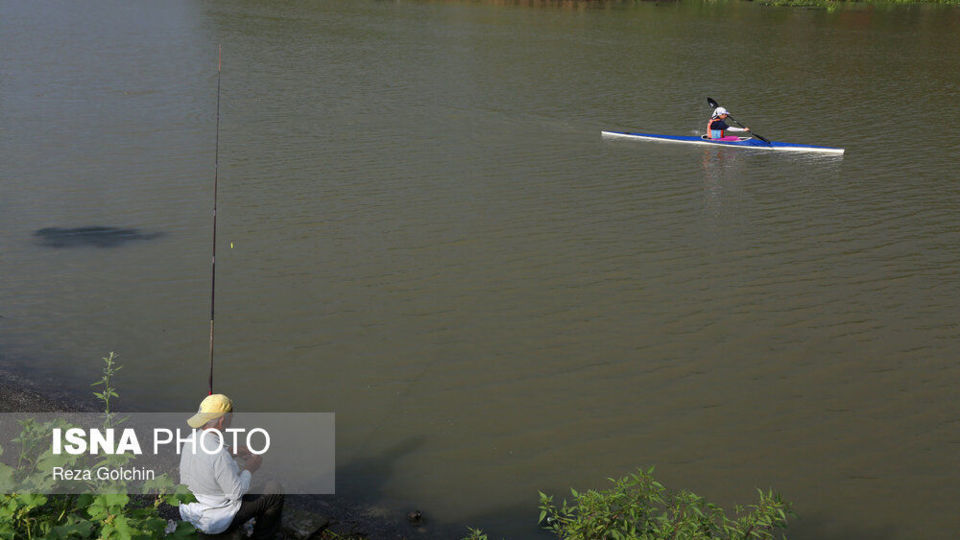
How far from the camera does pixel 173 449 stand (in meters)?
7.77

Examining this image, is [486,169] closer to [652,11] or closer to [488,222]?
[488,222]

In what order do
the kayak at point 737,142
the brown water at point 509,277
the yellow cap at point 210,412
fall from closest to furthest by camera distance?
the yellow cap at point 210,412
the brown water at point 509,277
the kayak at point 737,142

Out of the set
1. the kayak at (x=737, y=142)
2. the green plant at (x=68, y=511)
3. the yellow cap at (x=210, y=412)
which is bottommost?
the green plant at (x=68, y=511)

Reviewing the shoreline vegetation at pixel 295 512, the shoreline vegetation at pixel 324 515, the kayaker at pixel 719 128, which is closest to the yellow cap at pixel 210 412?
the shoreline vegetation at pixel 295 512

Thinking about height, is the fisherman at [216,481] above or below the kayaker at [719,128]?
Result: below

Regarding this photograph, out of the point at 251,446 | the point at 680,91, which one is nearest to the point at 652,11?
the point at 680,91

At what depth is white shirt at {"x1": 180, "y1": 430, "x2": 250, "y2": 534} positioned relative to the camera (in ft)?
18.1

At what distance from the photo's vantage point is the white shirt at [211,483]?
552cm

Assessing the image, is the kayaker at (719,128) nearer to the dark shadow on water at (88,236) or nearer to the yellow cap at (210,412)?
the dark shadow on water at (88,236)

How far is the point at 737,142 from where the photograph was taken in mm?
20312

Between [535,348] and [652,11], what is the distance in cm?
4051

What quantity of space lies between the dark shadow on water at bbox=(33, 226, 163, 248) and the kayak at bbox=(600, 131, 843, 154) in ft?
37.7

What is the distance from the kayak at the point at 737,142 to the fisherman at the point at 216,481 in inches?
639

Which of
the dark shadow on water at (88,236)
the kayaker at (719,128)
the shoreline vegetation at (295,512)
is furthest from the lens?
the kayaker at (719,128)
